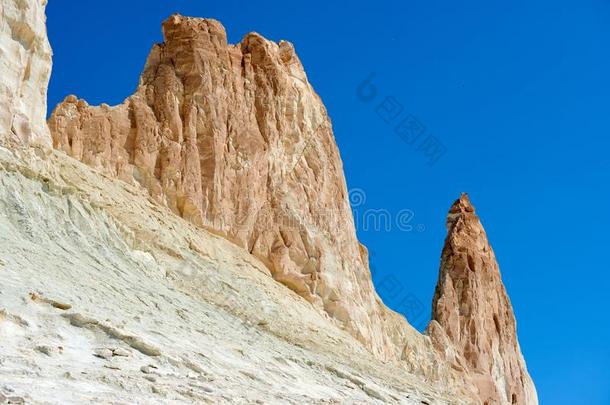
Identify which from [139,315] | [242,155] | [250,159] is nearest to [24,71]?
[139,315]

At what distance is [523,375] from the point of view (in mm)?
59031

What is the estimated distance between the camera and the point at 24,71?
2381 centimetres

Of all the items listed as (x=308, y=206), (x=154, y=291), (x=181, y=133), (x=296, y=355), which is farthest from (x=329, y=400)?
(x=308, y=206)

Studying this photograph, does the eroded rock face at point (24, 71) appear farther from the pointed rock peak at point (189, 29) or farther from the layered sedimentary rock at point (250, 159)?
the pointed rock peak at point (189, 29)

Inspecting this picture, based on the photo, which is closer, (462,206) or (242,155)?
(242,155)

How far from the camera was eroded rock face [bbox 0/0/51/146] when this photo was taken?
2277cm

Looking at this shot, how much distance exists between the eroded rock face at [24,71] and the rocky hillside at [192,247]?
0.06 meters

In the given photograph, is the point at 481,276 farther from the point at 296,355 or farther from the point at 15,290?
the point at 15,290

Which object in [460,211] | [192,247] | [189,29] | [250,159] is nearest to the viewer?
[192,247]

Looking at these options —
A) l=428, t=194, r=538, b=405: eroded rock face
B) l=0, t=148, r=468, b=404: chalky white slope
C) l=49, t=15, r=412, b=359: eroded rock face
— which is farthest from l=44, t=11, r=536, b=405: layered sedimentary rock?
l=428, t=194, r=538, b=405: eroded rock face

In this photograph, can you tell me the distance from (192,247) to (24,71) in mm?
7839

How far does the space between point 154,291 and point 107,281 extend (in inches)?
63.8

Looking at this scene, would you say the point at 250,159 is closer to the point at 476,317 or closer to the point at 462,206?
the point at 476,317

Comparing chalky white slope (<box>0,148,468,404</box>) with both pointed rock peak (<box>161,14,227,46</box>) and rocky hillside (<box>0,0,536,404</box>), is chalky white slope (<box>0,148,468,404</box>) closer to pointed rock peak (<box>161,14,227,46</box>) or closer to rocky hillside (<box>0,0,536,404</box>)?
rocky hillside (<box>0,0,536,404</box>)
